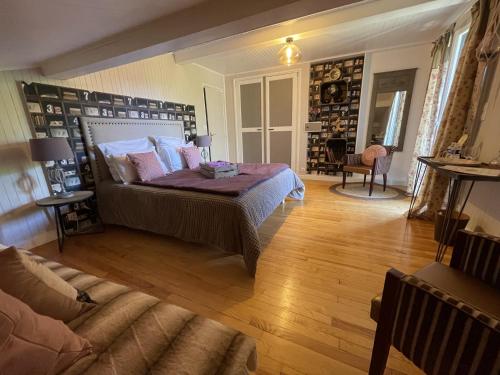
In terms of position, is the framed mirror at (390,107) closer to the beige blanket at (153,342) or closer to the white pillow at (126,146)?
the white pillow at (126,146)

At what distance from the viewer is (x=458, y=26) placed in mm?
2740

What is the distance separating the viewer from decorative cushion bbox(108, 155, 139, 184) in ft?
8.51

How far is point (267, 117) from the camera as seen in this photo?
16.9 feet

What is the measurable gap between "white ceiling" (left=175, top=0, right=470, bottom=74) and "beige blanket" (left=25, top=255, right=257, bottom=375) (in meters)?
3.32

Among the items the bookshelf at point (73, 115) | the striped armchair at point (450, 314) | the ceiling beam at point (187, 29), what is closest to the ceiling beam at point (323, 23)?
the ceiling beam at point (187, 29)

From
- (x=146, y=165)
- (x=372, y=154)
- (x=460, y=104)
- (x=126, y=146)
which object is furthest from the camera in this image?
(x=372, y=154)

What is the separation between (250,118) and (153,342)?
17.0 feet

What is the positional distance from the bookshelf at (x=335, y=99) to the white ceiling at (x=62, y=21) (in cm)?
363

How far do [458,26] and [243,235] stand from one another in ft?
12.7

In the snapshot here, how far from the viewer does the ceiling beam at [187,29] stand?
142 cm

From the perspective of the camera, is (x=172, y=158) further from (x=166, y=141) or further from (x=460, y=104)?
(x=460, y=104)

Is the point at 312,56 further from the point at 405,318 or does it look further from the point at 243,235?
Answer: the point at 405,318

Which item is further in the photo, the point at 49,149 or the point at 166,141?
the point at 166,141

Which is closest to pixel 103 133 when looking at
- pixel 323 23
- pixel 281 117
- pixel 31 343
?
pixel 31 343
